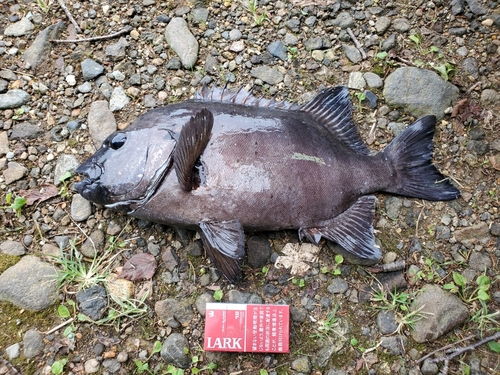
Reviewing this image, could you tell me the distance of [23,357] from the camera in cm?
328

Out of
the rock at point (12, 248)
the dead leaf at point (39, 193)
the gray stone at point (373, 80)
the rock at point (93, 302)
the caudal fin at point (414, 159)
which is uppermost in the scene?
the dead leaf at point (39, 193)

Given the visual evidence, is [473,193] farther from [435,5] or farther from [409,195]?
[435,5]

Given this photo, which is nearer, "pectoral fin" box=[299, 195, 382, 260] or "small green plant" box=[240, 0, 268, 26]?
"pectoral fin" box=[299, 195, 382, 260]

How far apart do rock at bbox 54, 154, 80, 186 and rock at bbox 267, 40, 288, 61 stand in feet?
7.81

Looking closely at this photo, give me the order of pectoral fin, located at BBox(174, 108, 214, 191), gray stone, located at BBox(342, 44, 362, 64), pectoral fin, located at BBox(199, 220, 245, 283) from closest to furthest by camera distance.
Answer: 1. pectoral fin, located at BBox(174, 108, 214, 191)
2. pectoral fin, located at BBox(199, 220, 245, 283)
3. gray stone, located at BBox(342, 44, 362, 64)

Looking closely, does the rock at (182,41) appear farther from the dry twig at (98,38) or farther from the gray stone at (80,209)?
the gray stone at (80,209)

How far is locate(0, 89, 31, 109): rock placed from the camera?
4.15 m

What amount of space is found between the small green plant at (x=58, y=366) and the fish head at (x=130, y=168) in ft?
4.38

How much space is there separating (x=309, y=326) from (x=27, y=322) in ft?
7.98

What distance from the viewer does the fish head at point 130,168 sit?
3256 mm

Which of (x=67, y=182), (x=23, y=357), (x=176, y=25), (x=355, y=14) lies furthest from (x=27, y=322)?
(x=355, y=14)

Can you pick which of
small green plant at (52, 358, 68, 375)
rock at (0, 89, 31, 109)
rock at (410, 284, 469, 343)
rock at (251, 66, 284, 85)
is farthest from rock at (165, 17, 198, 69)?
rock at (410, 284, 469, 343)

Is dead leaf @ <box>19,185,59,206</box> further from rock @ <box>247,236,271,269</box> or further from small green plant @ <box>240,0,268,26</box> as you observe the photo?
small green plant @ <box>240,0,268,26</box>

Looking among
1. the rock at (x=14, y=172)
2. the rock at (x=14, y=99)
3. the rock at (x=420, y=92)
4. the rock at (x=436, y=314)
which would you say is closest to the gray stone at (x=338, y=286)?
the rock at (x=436, y=314)
